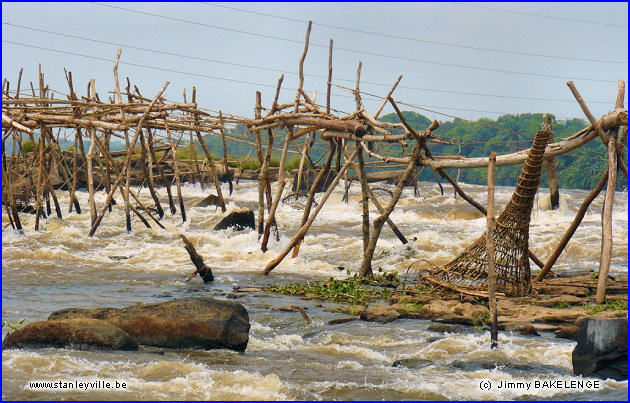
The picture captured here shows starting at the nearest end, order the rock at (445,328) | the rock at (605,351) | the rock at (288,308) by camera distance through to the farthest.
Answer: the rock at (605,351) → the rock at (445,328) → the rock at (288,308)

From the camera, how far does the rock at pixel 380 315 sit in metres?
8.59

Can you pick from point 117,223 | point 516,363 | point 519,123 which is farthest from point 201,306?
point 519,123

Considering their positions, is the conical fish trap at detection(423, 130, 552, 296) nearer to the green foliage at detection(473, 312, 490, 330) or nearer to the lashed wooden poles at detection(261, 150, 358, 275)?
the green foliage at detection(473, 312, 490, 330)

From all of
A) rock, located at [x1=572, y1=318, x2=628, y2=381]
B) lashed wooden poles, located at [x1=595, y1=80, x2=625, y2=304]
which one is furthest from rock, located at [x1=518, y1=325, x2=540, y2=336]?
rock, located at [x1=572, y1=318, x2=628, y2=381]

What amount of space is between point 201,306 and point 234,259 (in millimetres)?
6457

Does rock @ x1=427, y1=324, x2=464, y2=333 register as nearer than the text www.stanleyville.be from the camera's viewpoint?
No

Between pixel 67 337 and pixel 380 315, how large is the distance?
3134 mm

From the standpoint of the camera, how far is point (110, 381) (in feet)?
19.7

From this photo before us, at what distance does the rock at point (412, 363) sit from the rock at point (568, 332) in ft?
5.16

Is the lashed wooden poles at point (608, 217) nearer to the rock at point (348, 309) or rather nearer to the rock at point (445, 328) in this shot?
the rock at point (445, 328)

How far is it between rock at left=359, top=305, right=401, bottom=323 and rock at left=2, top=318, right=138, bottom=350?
2.57 m

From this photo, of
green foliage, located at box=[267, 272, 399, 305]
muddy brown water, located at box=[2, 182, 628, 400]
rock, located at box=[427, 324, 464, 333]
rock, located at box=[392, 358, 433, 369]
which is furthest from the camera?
green foliage, located at box=[267, 272, 399, 305]

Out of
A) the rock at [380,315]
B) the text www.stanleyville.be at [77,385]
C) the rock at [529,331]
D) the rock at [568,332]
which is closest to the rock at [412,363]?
the rock at [529,331]

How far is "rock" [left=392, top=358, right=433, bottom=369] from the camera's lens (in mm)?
6656
